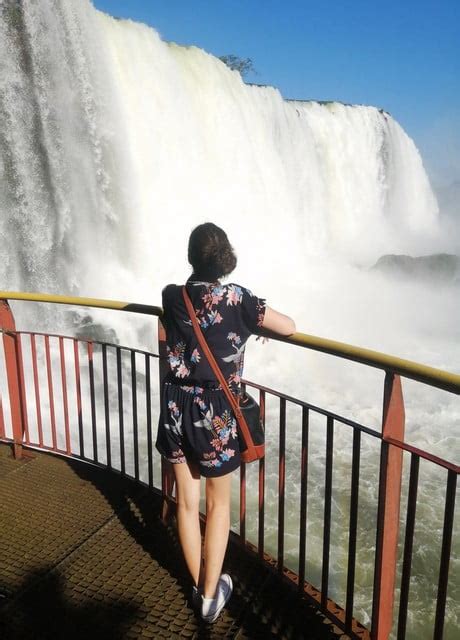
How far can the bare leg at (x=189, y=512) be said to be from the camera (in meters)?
2.23

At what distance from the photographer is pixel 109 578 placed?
2553 mm

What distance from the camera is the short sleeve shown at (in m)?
2.01

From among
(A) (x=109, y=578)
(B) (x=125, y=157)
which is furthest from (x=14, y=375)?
(B) (x=125, y=157)

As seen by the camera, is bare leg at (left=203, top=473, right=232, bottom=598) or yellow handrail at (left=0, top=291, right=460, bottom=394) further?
bare leg at (left=203, top=473, right=232, bottom=598)

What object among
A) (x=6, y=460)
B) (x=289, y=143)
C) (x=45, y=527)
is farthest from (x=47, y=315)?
(x=289, y=143)

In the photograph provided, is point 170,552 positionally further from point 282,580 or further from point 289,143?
point 289,143

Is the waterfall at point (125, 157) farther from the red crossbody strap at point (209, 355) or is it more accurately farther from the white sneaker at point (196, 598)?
the red crossbody strap at point (209, 355)

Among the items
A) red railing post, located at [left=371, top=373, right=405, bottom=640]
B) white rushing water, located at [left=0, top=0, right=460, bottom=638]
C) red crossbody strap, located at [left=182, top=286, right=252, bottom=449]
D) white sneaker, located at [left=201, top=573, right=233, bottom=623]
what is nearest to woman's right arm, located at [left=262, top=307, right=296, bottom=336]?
red crossbody strap, located at [left=182, top=286, right=252, bottom=449]

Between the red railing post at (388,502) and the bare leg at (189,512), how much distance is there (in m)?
0.76

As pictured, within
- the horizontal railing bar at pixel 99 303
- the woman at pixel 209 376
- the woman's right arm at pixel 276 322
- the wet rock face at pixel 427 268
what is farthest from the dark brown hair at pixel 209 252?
the wet rock face at pixel 427 268

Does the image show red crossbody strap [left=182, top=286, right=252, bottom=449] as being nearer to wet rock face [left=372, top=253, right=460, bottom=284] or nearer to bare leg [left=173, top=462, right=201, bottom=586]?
bare leg [left=173, top=462, right=201, bottom=586]

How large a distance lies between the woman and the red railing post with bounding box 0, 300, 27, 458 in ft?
5.87

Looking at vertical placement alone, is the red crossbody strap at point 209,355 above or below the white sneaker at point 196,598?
above

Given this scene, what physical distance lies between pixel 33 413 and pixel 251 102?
16.2 metres
